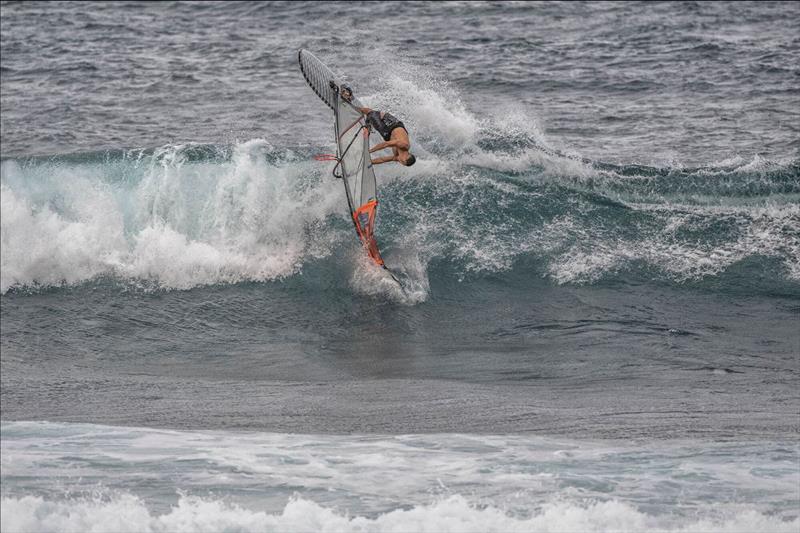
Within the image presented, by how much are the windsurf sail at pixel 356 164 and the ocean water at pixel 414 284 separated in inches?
38.2

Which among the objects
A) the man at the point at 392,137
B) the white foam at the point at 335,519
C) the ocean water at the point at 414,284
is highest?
the man at the point at 392,137

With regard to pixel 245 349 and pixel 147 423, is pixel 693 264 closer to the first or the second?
pixel 245 349

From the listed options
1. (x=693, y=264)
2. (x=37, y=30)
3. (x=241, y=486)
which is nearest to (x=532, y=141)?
(x=693, y=264)

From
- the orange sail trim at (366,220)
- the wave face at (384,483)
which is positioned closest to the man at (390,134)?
the orange sail trim at (366,220)

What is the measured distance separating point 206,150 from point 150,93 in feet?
15.9

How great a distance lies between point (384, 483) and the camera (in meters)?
9.90

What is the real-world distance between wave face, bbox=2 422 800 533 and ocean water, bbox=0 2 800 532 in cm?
4

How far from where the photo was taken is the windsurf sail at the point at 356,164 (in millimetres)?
14172

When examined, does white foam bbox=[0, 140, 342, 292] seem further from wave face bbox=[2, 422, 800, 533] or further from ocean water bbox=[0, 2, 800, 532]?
wave face bbox=[2, 422, 800, 533]

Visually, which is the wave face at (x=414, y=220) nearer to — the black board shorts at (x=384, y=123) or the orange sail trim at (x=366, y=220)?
the orange sail trim at (x=366, y=220)

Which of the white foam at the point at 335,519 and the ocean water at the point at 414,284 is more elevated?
the ocean water at the point at 414,284

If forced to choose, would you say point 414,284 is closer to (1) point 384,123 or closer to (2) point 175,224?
(1) point 384,123

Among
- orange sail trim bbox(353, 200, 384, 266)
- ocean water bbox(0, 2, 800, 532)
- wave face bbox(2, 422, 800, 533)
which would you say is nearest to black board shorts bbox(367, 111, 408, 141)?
orange sail trim bbox(353, 200, 384, 266)

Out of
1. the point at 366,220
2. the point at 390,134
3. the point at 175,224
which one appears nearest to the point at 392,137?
the point at 390,134
